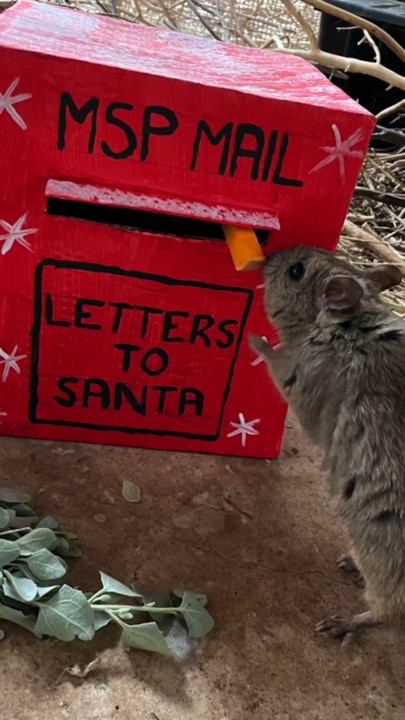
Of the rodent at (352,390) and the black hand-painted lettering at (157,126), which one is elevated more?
the black hand-painted lettering at (157,126)

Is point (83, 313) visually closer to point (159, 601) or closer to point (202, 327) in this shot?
point (202, 327)

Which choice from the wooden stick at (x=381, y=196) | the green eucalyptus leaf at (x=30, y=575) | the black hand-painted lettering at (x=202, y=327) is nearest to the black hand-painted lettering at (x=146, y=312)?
the black hand-painted lettering at (x=202, y=327)

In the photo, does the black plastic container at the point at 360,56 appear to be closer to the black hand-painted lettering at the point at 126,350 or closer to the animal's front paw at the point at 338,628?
the black hand-painted lettering at the point at 126,350

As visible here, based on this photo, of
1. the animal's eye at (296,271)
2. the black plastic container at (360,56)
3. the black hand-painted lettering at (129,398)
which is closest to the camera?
the animal's eye at (296,271)

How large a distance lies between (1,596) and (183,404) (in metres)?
0.79

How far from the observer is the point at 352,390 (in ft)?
5.35

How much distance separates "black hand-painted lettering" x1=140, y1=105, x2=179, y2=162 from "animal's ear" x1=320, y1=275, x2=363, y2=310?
0.52 meters

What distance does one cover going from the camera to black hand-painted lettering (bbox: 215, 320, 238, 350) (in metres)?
2.01

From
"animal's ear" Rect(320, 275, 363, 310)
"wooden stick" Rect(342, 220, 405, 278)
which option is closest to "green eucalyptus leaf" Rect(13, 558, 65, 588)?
"animal's ear" Rect(320, 275, 363, 310)

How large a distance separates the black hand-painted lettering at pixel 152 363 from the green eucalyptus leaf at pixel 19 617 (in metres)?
0.77

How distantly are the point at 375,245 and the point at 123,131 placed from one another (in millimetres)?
1657

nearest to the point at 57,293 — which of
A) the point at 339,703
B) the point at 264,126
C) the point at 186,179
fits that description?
the point at 186,179

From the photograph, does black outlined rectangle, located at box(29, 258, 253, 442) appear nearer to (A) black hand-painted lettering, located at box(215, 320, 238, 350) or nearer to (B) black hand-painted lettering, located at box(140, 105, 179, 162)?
(A) black hand-painted lettering, located at box(215, 320, 238, 350)

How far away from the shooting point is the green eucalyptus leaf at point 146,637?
1568 millimetres
